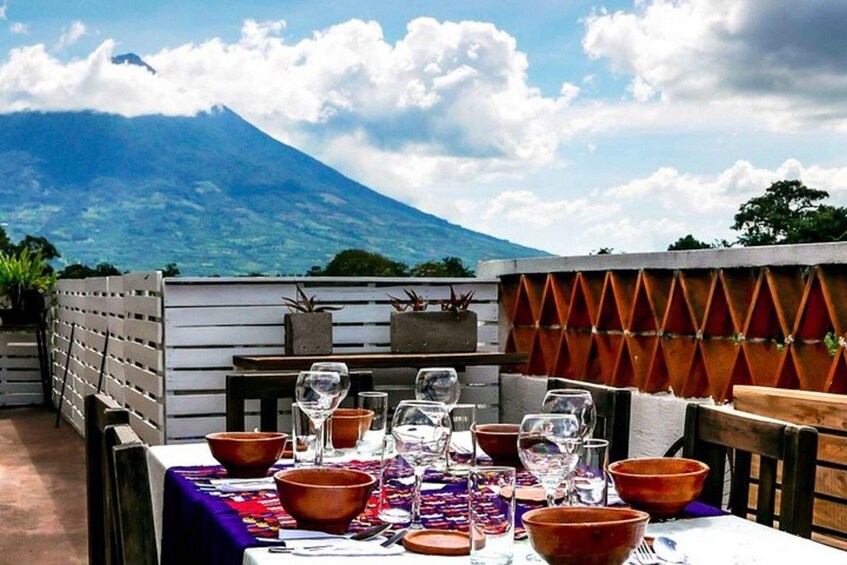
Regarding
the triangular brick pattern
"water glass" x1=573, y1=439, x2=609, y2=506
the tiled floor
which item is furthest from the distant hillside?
"water glass" x1=573, y1=439, x2=609, y2=506

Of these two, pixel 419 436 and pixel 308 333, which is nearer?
pixel 419 436

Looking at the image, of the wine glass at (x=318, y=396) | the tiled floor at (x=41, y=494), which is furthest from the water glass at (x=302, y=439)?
the tiled floor at (x=41, y=494)

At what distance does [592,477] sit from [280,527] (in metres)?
0.51

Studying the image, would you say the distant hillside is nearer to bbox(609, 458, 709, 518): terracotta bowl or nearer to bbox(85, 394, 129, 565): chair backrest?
bbox(85, 394, 129, 565): chair backrest

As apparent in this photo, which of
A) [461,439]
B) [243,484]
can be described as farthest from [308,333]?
[243,484]

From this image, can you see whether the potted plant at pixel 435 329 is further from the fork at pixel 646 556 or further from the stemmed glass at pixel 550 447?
the fork at pixel 646 556

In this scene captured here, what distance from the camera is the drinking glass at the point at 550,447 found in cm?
168

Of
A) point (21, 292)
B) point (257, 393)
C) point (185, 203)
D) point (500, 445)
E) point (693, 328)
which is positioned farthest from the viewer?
point (185, 203)

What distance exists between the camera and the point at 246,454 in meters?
2.23

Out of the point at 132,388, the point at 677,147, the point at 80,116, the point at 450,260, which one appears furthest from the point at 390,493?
the point at 80,116

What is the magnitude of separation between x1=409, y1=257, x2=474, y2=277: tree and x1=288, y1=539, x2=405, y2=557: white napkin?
13.6 feet

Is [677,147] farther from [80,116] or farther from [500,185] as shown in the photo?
[80,116]

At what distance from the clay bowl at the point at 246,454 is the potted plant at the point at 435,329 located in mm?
2887

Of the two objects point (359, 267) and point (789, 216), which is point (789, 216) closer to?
point (789, 216)
